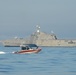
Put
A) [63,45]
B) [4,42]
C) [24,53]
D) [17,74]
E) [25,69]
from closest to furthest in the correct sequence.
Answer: [17,74], [25,69], [24,53], [63,45], [4,42]

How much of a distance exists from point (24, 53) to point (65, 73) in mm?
35332

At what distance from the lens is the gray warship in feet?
552

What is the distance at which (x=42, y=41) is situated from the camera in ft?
566

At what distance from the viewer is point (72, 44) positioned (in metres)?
168

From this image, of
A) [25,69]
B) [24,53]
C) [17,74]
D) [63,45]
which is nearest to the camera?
[17,74]

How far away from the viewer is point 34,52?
75.1 m

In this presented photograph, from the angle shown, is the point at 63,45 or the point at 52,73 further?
the point at 63,45

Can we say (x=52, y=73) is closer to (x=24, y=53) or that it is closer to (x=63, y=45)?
(x=24, y=53)

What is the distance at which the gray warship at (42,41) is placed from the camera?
168 meters

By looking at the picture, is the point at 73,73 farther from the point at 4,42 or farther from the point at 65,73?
the point at 4,42

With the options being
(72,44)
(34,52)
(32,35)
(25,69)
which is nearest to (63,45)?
(72,44)

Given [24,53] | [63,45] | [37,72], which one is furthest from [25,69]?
[63,45]

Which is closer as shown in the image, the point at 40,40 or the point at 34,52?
the point at 34,52

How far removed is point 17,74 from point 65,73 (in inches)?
163
